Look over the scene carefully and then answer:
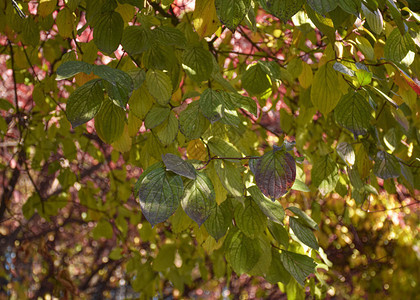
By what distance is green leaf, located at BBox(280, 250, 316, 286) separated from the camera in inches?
41.0

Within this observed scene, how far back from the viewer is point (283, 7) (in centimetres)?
83

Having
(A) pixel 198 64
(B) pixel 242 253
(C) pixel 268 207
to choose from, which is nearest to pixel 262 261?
(B) pixel 242 253

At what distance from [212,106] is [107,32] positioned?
295mm

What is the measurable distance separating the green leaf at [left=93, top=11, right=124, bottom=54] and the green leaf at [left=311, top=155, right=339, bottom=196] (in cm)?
75

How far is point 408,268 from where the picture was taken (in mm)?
4277

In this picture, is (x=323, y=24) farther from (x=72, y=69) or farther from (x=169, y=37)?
(x=72, y=69)

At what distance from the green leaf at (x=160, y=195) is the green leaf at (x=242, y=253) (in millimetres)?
316

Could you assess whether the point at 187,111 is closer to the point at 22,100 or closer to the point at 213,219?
the point at 213,219

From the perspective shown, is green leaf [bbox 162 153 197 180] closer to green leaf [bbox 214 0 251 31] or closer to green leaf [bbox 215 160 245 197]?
green leaf [bbox 215 160 245 197]

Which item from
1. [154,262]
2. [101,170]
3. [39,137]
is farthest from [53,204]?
[101,170]

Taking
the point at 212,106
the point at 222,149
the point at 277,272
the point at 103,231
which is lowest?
the point at 103,231

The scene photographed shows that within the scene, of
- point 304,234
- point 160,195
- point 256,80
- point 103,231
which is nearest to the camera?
point 160,195

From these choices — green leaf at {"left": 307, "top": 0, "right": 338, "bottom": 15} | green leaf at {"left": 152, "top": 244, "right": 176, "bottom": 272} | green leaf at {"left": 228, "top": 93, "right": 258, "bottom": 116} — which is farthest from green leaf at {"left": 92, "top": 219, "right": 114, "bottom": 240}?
green leaf at {"left": 307, "top": 0, "right": 338, "bottom": 15}

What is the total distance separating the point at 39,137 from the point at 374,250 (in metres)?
3.60
